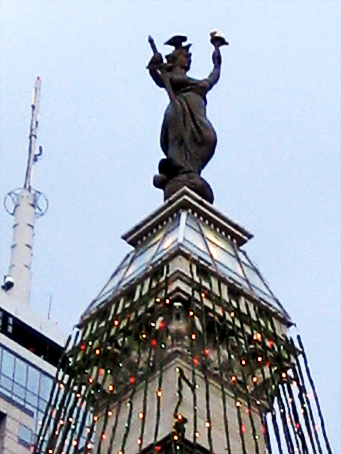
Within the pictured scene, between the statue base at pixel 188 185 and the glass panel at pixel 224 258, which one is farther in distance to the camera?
the statue base at pixel 188 185

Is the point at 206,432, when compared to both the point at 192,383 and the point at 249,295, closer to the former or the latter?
the point at 192,383

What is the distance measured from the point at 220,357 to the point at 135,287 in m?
2.95

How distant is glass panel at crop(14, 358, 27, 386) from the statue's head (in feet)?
103

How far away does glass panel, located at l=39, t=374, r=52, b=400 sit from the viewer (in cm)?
7676

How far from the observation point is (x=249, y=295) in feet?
136

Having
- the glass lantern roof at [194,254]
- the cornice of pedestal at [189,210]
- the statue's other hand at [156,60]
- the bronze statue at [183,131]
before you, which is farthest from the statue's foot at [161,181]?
the statue's other hand at [156,60]

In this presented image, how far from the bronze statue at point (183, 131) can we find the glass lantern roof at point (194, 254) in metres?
1.56

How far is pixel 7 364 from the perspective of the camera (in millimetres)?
76500

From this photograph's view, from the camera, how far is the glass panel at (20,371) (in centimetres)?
7650

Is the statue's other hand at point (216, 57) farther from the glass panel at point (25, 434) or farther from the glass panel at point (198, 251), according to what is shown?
the glass panel at point (25, 434)

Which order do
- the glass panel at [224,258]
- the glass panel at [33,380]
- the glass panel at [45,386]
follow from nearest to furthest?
the glass panel at [224,258] → the glass panel at [33,380] → the glass panel at [45,386]

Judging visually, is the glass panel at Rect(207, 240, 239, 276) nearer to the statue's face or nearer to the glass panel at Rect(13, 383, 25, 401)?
the statue's face

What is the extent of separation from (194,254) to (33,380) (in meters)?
36.9

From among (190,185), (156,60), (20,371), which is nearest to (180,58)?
(156,60)
